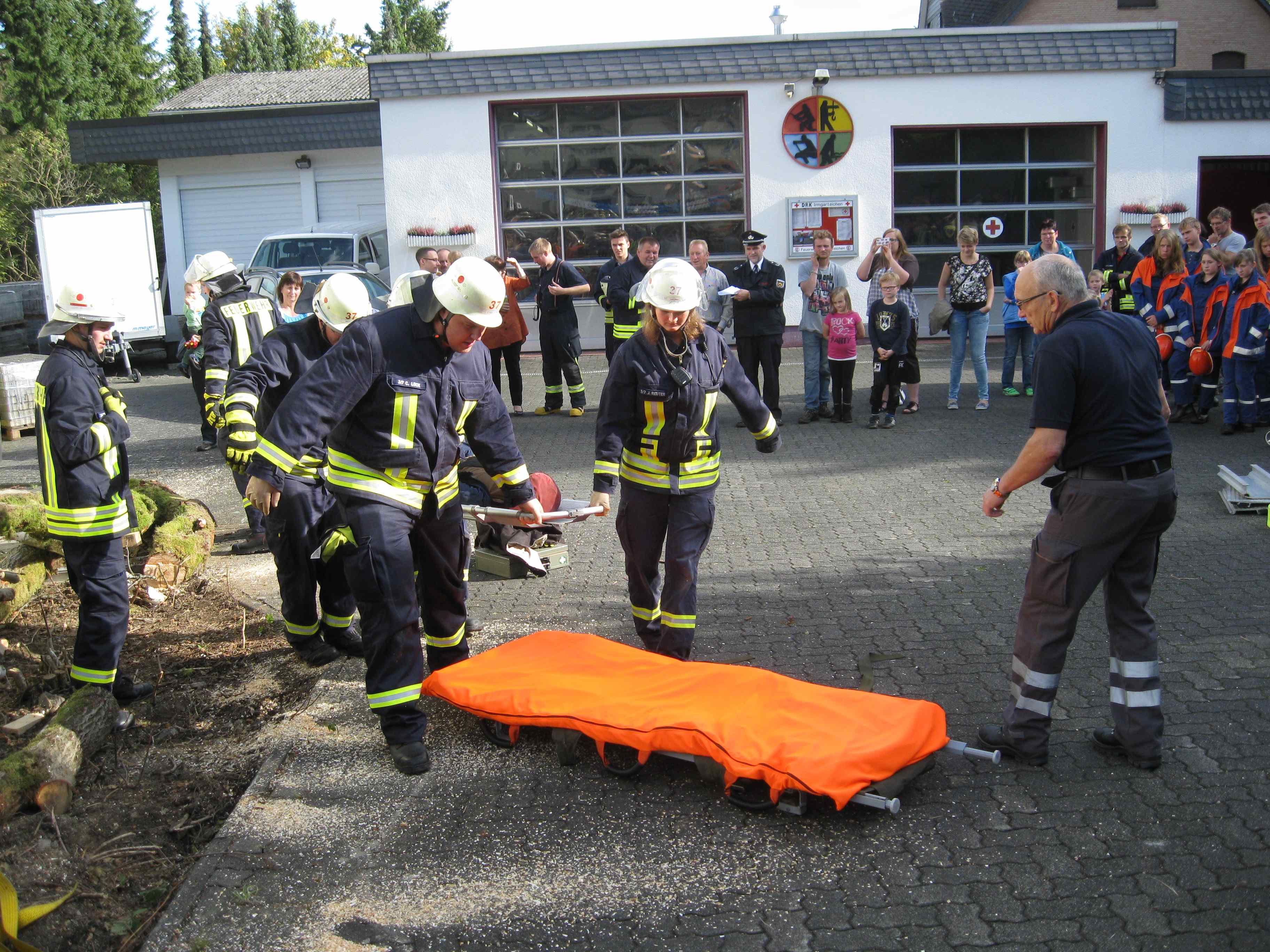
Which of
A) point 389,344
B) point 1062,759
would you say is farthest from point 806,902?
point 389,344

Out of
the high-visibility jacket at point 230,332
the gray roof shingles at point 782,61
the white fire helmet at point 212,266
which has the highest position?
the gray roof shingles at point 782,61

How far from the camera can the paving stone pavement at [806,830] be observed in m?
3.48

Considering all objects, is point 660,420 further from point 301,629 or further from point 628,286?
point 628,286

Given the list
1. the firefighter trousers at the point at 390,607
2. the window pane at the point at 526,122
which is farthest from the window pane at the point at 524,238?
the firefighter trousers at the point at 390,607

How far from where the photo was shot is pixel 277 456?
4496 mm

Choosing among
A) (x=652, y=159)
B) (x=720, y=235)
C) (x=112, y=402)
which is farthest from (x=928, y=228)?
(x=112, y=402)

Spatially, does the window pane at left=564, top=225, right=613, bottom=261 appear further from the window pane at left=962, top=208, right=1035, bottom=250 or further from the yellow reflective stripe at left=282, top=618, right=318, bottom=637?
the yellow reflective stripe at left=282, top=618, right=318, bottom=637

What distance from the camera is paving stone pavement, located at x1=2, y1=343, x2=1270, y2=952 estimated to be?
3.48 meters

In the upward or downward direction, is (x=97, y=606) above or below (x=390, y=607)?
below

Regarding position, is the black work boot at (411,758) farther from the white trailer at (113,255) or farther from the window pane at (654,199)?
the white trailer at (113,255)

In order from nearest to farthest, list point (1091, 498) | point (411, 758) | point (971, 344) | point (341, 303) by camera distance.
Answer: point (1091, 498) → point (411, 758) → point (341, 303) → point (971, 344)

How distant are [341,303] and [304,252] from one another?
14368 millimetres

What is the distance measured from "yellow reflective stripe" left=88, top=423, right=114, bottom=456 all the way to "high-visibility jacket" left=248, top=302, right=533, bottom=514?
1.24m

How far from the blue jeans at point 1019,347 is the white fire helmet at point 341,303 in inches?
349
